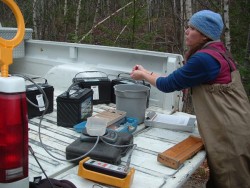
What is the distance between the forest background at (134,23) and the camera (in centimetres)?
773

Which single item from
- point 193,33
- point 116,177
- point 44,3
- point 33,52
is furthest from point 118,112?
point 44,3

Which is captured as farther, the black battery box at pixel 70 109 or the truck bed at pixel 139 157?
the black battery box at pixel 70 109

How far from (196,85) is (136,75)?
523mm

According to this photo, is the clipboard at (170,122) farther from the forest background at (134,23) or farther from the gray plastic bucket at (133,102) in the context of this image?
the forest background at (134,23)

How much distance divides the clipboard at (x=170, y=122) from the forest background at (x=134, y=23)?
412 centimetres

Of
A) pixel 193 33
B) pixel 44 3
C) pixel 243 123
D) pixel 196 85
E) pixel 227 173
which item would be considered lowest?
pixel 227 173

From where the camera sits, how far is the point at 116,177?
150 centimetres

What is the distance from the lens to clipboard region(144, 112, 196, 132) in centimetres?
247

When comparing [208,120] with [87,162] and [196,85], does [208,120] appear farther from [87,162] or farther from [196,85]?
[87,162]

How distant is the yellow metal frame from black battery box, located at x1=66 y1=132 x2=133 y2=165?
0.15 m

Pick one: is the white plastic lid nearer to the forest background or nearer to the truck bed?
the truck bed

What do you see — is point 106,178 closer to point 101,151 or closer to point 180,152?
point 101,151

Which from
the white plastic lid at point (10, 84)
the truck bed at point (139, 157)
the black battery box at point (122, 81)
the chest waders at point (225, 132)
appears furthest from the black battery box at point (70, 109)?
the white plastic lid at point (10, 84)

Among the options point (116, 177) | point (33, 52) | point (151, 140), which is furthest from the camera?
point (33, 52)
